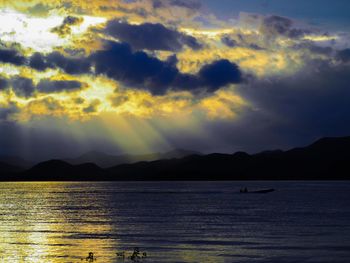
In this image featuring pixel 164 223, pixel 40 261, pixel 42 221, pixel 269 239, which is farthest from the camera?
pixel 42 221

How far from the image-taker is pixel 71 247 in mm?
61188

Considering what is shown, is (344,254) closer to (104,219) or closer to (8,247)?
(8,247)

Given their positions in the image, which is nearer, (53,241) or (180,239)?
(53,241)

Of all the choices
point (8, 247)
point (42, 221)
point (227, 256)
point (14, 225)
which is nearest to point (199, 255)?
point (227, 256)

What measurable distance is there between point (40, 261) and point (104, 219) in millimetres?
52627

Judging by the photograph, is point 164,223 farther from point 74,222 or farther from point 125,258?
point 125,258

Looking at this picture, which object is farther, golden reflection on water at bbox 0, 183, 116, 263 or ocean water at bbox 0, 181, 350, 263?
golden reflection on water at bbox 0, 183, 116, 263

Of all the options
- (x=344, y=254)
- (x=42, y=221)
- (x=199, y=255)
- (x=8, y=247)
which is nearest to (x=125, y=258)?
(x=199, y=255)

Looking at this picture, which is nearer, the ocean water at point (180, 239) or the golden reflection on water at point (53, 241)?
the ocean water at point (180, 239)

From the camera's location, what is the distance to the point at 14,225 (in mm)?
90562

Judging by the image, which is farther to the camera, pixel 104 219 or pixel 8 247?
pixel 104 219

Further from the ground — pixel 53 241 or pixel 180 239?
pixel 53 241

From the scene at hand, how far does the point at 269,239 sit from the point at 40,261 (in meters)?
29.6

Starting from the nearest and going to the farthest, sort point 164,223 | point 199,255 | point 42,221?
1. point 199,255
2. point 164,223
3. point 42,221
